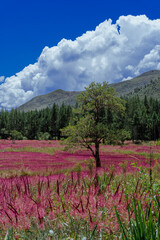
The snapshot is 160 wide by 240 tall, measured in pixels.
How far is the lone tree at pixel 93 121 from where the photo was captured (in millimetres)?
11695

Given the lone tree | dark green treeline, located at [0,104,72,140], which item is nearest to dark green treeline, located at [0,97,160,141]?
dark green treeline, located at [0,104,72,140]

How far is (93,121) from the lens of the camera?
12.1 metres

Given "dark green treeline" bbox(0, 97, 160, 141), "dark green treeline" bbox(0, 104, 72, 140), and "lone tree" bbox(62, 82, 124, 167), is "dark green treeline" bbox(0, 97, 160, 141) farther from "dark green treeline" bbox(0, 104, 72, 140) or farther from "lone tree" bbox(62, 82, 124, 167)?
"lone tree" bbox(62, 82, 124, 167)

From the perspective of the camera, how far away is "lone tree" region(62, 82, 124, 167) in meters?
11.7

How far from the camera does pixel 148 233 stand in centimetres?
187

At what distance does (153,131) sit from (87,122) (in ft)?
204

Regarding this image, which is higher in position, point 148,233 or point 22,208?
point 148,233

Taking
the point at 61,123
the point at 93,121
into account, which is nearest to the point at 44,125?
the point at 61,123

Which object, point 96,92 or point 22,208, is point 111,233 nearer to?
point 22,208

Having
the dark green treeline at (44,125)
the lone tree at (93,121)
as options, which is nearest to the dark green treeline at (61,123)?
the dark green treeline at (44,125)

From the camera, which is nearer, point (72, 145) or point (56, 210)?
point (56, 210)

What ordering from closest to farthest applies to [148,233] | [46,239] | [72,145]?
1. [148,233]
2. [46,239]
3. [72,145]

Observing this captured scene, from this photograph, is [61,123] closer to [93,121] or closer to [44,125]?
[44,125]

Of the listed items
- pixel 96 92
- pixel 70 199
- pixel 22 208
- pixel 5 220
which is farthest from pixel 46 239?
pixel 96 92
